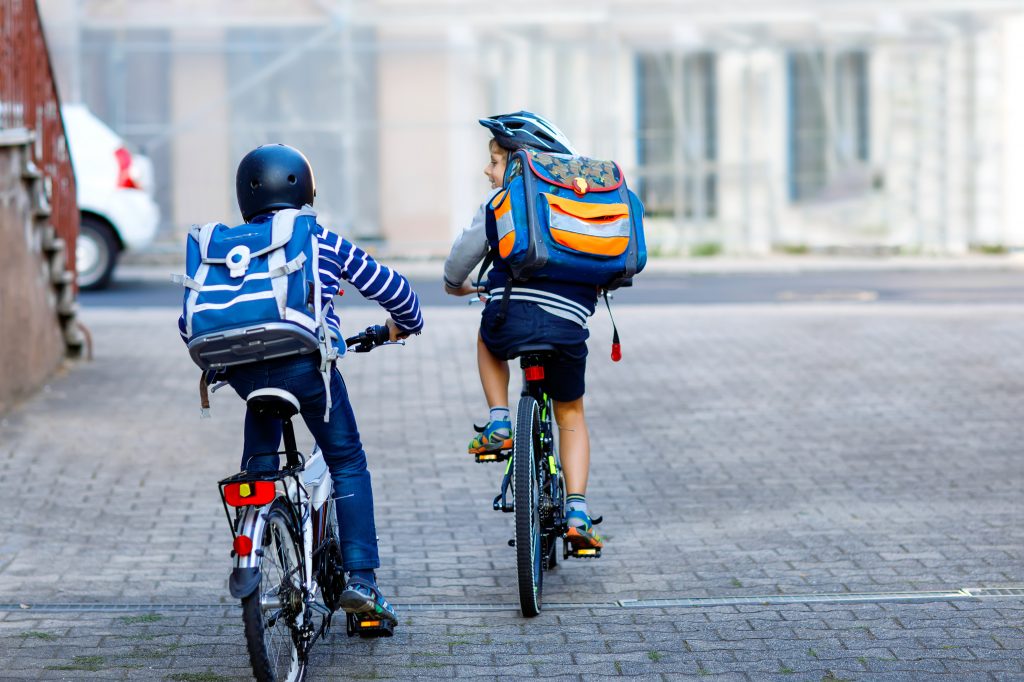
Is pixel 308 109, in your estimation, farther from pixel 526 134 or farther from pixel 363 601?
pixel 363 601

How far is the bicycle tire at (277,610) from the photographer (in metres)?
4.52

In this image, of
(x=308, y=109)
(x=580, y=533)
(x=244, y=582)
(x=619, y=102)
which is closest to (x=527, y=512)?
(x=580, y=533)

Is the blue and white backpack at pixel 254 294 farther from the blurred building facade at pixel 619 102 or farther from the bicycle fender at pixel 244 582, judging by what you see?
the blurred building facade at pixel 619 102

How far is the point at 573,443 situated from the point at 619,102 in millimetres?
18616

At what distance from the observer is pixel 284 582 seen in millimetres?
4773

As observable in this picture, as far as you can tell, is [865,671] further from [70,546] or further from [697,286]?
[697,286]

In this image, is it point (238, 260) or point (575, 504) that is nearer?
point (238, 260)

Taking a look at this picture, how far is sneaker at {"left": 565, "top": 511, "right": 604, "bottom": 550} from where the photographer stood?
19.1ft

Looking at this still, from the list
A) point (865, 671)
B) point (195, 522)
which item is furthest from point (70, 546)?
point (865, 671)

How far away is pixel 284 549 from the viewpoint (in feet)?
15.8

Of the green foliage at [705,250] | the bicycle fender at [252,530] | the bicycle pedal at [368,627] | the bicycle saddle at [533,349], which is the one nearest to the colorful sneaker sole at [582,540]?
the bicycle saddle at [533,349]

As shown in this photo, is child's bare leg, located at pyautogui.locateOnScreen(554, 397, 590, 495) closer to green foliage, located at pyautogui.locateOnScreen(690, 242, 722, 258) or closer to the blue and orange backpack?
the blue and orange backpack

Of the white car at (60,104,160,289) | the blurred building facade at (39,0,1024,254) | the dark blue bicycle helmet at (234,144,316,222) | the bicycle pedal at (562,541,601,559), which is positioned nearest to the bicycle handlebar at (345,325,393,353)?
the dark blue bicycle helmet at (234,144,316,222)

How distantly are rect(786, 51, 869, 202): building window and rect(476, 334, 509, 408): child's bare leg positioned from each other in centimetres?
1903
